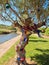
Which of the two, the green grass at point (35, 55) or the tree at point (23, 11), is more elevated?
the tree at point (23, 11)

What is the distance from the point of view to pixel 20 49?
8.98m

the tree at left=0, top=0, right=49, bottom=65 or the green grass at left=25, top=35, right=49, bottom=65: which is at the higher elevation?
the tree at left=0, top=0, right=49, bottom=65

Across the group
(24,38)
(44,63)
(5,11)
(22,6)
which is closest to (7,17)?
(5,11)

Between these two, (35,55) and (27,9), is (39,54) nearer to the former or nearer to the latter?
(35,55)

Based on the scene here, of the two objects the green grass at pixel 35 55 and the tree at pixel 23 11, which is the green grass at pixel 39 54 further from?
the tree at pixel 23 11

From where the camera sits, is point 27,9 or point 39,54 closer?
point 27,9

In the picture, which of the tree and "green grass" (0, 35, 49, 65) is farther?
"green grass" (0, 35, 49, 65)

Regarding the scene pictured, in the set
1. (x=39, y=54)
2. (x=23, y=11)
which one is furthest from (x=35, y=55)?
(x=23, y=11)

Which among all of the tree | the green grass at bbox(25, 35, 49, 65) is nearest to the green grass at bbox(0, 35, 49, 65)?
the green grass at bbox(25, 35, 49, 65)

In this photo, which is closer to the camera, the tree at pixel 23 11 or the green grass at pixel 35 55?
the tree at pixel 23 11

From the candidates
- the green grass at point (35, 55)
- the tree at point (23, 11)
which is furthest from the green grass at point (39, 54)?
the tree at point (23, 11)

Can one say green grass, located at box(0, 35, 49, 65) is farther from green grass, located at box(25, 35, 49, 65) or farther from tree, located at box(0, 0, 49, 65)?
tree, located at box(0, 0, 49, 65)

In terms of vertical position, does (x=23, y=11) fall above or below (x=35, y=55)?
above

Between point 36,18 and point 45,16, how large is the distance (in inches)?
19.5
